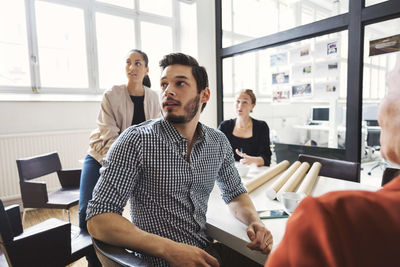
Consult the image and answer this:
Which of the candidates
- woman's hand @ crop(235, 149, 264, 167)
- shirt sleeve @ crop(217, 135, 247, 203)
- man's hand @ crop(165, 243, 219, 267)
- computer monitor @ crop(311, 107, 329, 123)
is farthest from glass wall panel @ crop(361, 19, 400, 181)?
man's hand @ crop(165, 243, 219, 267)

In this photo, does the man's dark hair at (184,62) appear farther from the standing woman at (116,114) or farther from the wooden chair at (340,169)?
the wooden chair at (340,169)

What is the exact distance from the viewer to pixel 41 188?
1.98m

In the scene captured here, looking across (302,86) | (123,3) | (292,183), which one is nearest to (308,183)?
(292,183)

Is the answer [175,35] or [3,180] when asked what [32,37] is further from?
[175,35]

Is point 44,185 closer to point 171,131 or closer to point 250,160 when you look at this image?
point 171,131

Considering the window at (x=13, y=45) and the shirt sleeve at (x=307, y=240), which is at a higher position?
the window at (x=13, y=45)

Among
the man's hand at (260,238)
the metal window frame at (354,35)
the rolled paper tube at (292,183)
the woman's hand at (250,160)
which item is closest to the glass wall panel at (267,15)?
the metal window frame at (354,35)

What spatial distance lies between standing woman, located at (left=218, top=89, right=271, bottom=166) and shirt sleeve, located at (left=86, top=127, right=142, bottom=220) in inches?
57.5

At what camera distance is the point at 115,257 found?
0.73 metres

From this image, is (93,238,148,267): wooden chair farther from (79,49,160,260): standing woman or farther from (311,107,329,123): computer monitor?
(311,107,329,123): computer monitor

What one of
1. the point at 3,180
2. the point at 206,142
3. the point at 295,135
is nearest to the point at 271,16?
the point at 295,135

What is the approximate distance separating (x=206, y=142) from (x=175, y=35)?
3.83m

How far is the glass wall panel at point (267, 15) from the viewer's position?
284 cm

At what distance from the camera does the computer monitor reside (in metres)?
2.89
